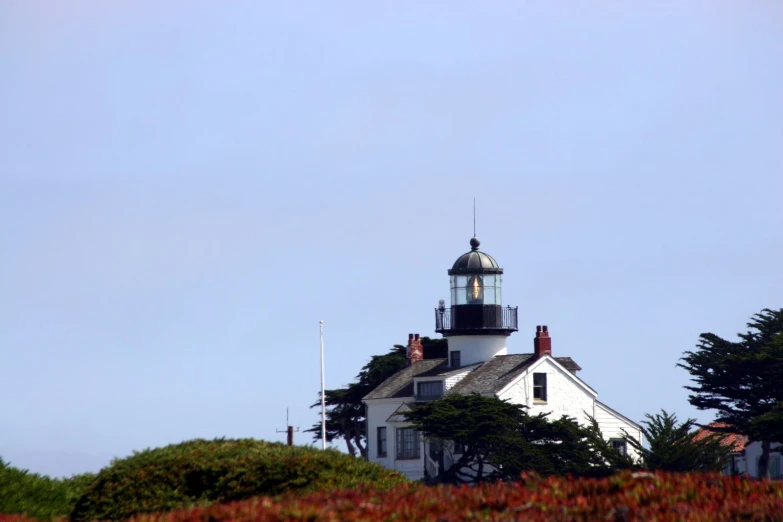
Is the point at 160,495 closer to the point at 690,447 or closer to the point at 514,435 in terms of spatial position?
the point at 690,447

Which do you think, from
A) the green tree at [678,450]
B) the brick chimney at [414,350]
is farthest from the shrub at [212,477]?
the brick chimney at [414,350]

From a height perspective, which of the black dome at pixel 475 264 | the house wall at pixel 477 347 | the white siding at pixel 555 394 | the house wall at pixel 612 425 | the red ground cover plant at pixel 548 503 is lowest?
the red ground cover plant at pixel 548 503

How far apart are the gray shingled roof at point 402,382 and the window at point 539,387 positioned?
6398 millimetres

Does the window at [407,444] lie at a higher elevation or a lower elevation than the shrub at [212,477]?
higher

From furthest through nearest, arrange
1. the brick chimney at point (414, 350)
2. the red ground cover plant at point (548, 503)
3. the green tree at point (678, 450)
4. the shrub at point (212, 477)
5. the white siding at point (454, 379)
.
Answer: the brick chimney at point (414, 350) < the white siding at point (454, 379) < the green tree at point (678, 450) < the shrub at point (212, 477) < the red ground cover plant at point (548, 503)

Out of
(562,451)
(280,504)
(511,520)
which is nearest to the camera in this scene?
(511,520)

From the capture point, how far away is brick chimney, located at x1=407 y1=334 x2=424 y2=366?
230ft

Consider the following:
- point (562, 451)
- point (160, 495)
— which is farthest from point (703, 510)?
point (562, 451)

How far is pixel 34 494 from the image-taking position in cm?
1880

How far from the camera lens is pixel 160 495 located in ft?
51.7

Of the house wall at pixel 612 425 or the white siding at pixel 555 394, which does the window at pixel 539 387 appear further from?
the house wall at pixel 612 425

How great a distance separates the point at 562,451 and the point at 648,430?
15.4ft

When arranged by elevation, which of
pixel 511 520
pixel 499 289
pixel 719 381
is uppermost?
pixel 499 289

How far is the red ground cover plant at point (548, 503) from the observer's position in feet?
34.8
